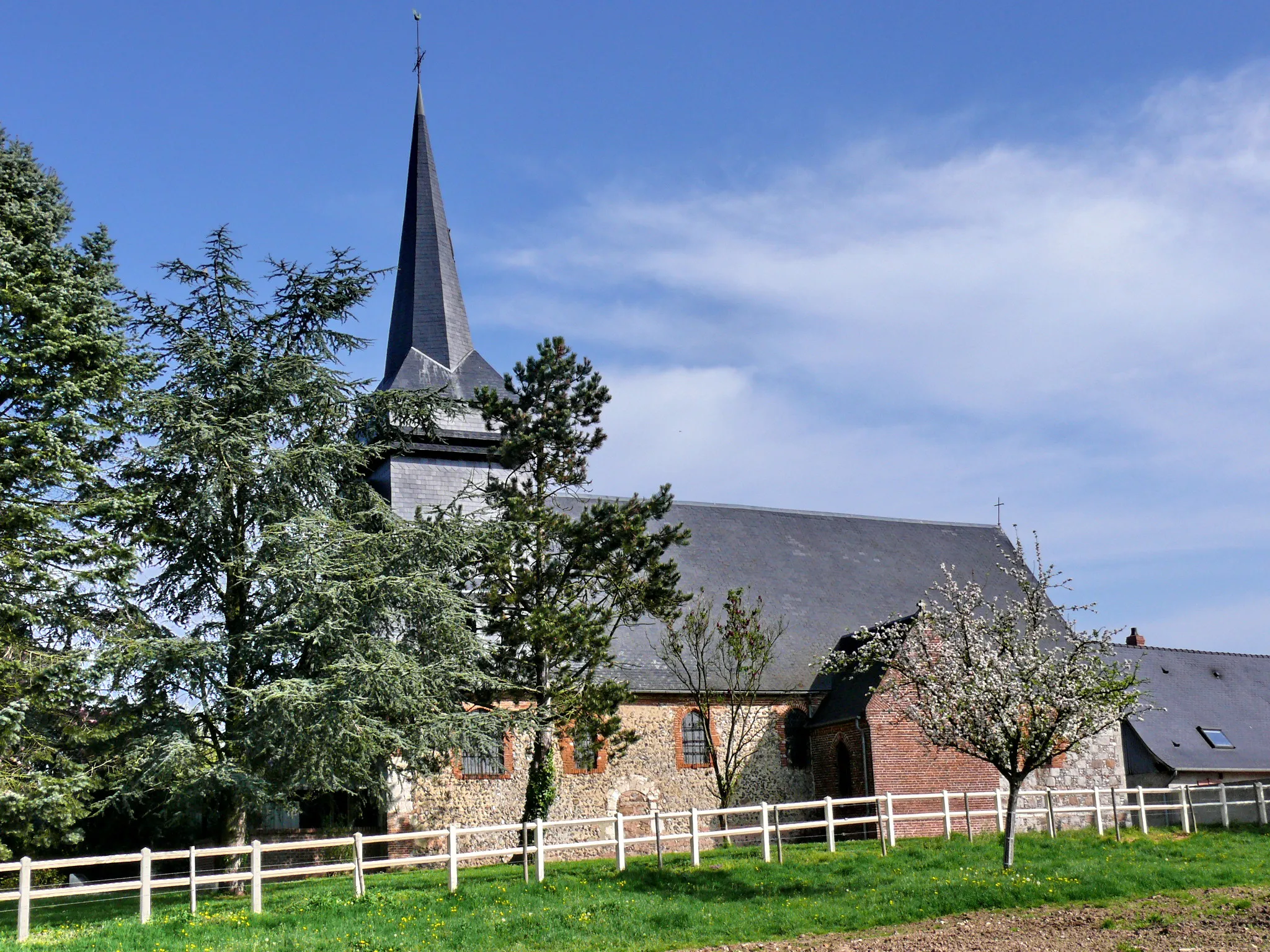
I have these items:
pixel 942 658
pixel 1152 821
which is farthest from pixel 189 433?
pixel 1152 821

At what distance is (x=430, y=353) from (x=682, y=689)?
9.22 meters

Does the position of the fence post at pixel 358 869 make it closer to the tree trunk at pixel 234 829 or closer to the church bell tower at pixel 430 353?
the tree trunk at pixel 234 829

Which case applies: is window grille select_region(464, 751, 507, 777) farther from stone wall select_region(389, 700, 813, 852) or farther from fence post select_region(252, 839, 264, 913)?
fence post select_region(252, 839, 264, 913)

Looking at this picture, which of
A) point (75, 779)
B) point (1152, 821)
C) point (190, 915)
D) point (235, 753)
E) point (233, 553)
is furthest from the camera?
point (1152, 821)

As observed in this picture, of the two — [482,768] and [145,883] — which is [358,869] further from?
[482,768]

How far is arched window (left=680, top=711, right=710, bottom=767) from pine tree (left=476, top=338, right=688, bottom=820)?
414 centimetres

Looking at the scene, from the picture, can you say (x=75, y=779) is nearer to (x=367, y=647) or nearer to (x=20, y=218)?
(x=367, y=647)

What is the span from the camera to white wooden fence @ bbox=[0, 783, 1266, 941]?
14031mm

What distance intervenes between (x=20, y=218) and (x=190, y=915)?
431 inches

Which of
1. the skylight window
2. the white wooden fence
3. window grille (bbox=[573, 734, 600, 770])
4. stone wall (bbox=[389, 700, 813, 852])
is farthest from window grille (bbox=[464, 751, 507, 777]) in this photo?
the skylight window

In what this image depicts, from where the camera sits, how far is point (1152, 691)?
95.7 feet

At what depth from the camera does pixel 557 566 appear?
20125 millimetres

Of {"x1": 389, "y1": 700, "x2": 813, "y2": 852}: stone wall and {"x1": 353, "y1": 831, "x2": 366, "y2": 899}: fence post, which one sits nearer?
{"x1": 353, "y1": 831, "x2": 366, "y2": 899}: fence post

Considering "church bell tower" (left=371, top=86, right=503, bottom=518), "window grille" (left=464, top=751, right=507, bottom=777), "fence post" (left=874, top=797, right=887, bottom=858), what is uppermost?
"church bell tower" (left=371, top=86, right=503, bottom=518)
